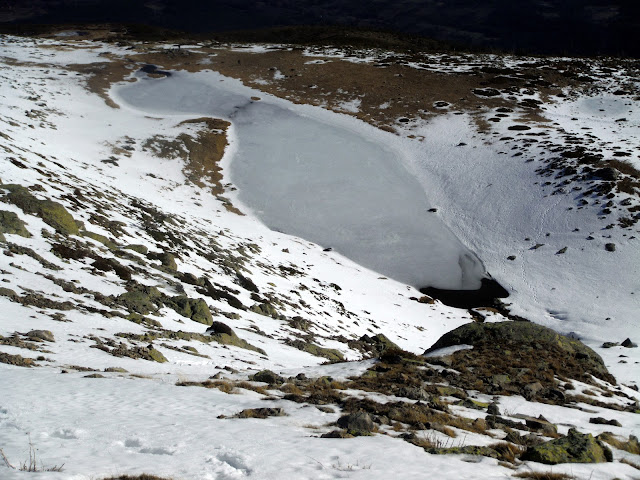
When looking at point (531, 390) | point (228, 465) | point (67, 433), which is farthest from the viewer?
point (531, 390)

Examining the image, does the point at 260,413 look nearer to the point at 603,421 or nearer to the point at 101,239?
the point at 603,421

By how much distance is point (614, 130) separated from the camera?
50062 millimetres

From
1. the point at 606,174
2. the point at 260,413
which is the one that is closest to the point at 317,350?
the point at 260,413

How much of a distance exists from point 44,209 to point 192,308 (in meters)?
7.07

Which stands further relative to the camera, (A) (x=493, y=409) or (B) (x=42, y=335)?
(B) (x=42, y=335)

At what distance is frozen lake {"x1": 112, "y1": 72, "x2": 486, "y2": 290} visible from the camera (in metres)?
36.2

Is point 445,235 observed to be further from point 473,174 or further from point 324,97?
point 324,97

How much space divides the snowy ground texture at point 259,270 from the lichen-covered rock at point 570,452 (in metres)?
0.19

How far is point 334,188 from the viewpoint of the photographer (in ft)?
145

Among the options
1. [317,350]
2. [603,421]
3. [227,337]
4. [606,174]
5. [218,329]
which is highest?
[606,174]

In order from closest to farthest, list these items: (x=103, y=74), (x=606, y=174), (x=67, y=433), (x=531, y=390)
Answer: (x=67, y=433), (x=531, y=390), (x=606, y=174), (x=103, y=74)

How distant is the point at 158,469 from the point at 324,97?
6201 centimetres

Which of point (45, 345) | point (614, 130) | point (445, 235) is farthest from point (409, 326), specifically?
point (614, 130)

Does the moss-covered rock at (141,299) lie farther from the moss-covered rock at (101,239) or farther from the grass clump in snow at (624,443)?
the grass clump in snow at (624,443)
